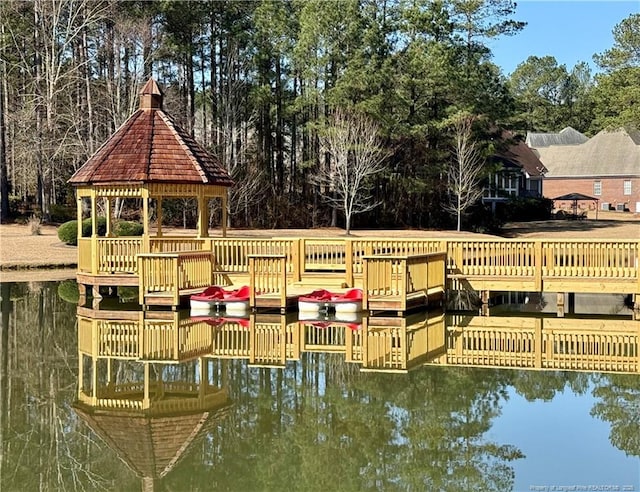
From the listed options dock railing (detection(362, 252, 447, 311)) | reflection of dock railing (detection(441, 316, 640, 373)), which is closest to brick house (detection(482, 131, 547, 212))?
dock railing (detection(362, 252, 447, 311))

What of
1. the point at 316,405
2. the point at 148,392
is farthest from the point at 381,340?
the point at 148,392

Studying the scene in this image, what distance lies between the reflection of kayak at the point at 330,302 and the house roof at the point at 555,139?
6701cm

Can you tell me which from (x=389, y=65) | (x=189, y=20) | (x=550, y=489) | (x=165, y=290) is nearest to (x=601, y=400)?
(x=550, y=489)

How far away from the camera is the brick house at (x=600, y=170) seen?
70.4m

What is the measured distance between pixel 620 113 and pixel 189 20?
24.3 metres

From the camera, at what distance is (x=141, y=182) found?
65.3 feet

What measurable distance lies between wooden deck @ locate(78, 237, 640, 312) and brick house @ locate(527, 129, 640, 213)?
53.1m

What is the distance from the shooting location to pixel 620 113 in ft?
131

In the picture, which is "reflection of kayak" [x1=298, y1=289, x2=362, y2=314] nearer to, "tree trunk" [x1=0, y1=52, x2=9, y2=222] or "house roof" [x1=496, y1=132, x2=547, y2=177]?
"tree trunk" [x1=0, y1=52, x2=9, y2=222]

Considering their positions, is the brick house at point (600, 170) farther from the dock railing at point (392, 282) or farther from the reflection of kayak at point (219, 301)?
the reflection of kayak at point (219, 301)

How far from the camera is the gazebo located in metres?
20.1

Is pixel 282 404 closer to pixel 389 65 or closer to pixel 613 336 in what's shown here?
pixel 613 336

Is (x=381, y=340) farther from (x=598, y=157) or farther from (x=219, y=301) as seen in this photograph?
(x=598, y=157)

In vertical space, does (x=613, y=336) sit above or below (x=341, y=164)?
below
